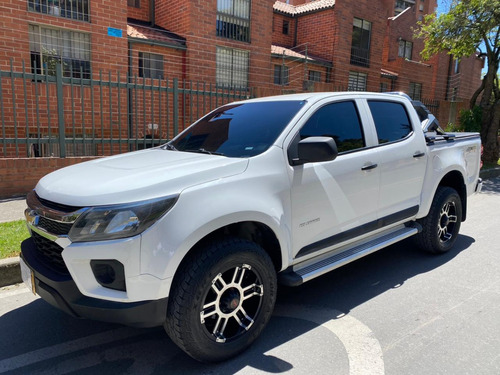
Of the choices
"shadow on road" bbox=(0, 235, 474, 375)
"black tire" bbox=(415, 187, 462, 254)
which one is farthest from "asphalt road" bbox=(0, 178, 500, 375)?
"black tire" bbox=(415, 187, 462, 254)

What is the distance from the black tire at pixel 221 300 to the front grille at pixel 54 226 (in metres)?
0.73

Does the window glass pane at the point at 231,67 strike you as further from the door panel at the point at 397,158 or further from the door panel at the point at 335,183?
the door panel at the point at 335,183

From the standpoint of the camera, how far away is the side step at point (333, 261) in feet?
9.98

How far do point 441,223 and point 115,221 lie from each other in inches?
156

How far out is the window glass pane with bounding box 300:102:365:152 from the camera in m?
3.38

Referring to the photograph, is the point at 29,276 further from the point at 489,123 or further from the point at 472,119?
the point at 489,123

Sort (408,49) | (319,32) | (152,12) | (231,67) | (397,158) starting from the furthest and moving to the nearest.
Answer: (408,49) → (319,32) → (152,12) → (231,67) → (397,158)

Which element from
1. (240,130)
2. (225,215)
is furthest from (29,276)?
(240,130)

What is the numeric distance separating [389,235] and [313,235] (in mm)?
1277

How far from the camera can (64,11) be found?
11.1 metres

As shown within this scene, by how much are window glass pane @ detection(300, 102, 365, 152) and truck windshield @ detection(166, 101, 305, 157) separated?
0.19 meters

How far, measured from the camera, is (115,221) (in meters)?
2.29

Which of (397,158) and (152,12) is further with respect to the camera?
(152,12)

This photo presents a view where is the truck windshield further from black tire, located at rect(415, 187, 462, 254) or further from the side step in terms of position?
black tire, located at rect(415, 187, 462, 254)
